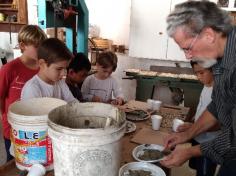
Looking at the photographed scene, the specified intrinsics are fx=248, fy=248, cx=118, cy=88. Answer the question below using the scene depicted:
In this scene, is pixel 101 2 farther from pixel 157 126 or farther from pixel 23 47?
pixel 157 126

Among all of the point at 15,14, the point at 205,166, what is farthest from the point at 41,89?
the point at 15,14

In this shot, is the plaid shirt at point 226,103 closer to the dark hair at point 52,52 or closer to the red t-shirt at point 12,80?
the dark hair at point 52,52

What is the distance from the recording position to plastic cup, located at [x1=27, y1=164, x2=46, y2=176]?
1.00m

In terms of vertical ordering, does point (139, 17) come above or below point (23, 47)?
above

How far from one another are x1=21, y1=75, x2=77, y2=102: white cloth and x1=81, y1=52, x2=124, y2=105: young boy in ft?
3.08

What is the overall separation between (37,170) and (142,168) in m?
0.47

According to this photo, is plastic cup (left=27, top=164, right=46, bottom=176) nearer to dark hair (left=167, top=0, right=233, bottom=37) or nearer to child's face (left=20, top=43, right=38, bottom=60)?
dark hair (left=167, top=0, right=233, bottom=37)

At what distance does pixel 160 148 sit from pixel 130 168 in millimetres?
292

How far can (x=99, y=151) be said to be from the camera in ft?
2.69

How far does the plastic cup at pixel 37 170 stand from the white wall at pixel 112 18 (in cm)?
424

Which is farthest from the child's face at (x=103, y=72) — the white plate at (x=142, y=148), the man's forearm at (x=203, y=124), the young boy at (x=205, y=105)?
the white plate at (x=142, y=148)

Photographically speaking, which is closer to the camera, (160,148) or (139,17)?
(160,148)

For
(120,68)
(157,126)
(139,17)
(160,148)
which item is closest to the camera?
(160,148)

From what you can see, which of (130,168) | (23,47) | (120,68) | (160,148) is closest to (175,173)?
(160,148)
